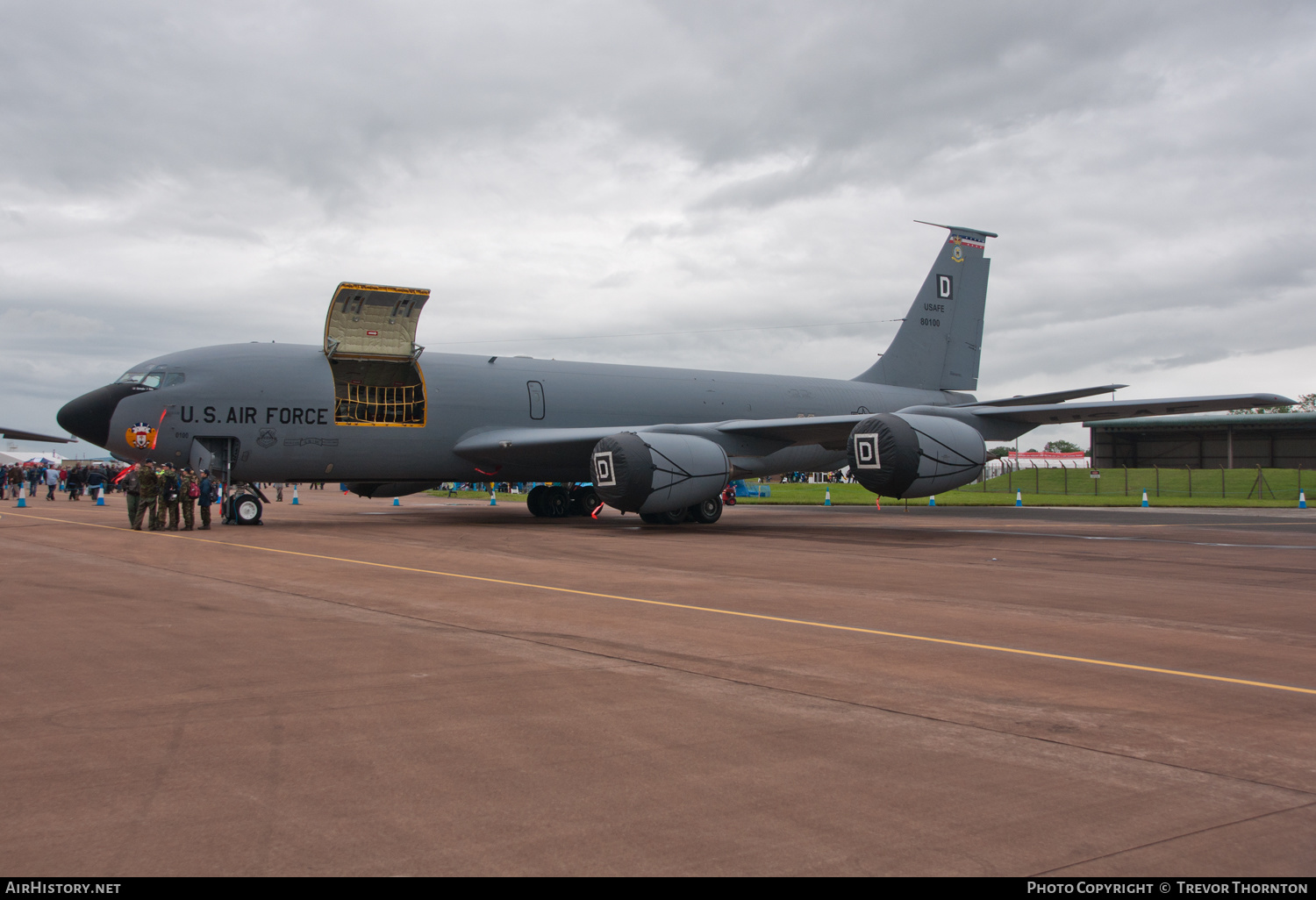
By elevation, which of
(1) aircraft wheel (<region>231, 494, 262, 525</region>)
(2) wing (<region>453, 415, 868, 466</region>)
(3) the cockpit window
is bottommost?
(1) aircraft wheel (<region>231, 494, 262, 525</region>)

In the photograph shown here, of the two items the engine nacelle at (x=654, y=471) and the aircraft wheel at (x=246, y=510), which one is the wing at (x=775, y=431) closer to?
the engine nacelle at (x=654, y=471)

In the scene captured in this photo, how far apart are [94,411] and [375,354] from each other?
18.4 feet

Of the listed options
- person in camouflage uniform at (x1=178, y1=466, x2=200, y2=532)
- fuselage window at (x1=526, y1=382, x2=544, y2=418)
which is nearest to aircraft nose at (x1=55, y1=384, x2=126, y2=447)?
person in camouflage uniform at (x1=178, y1=466, x2=200, y2=532)

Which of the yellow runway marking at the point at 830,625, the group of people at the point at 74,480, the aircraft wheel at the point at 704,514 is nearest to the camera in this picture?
the yellow runway marking at the point at 830,625

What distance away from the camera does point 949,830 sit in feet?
11.1

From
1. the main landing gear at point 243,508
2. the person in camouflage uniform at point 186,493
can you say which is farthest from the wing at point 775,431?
the person in camouflage uniform at point 186,493

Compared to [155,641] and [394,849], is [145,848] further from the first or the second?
[155,641]

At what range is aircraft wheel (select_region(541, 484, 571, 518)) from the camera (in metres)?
26.0

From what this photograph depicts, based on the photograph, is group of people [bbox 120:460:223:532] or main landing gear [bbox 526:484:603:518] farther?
main landing gear [bbox 526:484:603:518]

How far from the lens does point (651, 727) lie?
473cm

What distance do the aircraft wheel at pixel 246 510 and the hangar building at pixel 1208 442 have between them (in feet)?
167

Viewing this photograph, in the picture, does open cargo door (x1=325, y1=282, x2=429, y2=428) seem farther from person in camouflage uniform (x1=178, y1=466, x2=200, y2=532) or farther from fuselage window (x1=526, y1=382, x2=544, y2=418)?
person in camouflage uniform (x1=178, y1=466, x2=200, y2=532)

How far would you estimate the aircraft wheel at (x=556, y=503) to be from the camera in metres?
26.0

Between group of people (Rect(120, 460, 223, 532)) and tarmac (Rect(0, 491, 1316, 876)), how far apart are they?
24.9ft
